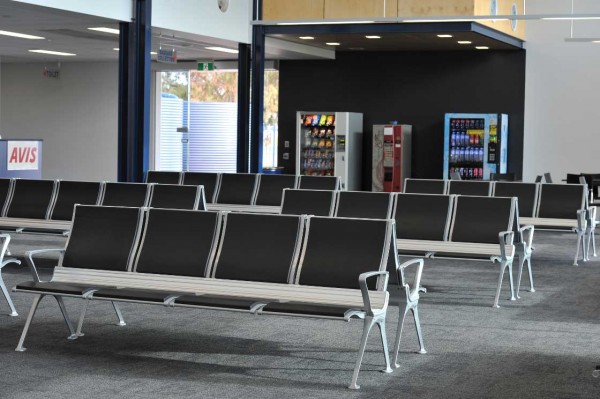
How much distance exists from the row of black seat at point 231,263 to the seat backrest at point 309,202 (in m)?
3.10

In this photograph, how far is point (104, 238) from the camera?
653 centimetres

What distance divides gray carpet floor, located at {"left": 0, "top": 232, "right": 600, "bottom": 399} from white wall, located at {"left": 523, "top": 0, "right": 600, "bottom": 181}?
1062 cm

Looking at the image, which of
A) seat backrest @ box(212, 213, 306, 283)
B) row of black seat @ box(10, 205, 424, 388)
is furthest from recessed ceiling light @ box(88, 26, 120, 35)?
seat backrest @ box(212, 213, 306, 283)

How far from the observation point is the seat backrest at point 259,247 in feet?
19.8

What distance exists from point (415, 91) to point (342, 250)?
47.1ft

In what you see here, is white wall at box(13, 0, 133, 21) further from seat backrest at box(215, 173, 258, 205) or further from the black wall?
the black wall

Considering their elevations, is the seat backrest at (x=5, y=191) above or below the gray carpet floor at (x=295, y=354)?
above

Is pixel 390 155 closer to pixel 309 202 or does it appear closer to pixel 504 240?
pixel 309 202

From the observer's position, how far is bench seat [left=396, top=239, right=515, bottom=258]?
832 centimetres

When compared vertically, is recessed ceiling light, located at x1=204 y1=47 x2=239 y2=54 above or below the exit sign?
above

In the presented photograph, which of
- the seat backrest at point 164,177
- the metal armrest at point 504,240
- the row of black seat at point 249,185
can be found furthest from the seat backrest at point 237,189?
the metal armrest at point 504,240

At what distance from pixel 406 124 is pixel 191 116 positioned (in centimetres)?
565

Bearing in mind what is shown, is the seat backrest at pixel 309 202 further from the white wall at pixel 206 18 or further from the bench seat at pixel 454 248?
the white wall at pixel 206 18

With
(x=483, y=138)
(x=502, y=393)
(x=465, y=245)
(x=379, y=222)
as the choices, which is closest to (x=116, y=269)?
(x=379, y=222)
